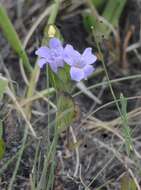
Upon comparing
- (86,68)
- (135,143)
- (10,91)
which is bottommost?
(135,143)

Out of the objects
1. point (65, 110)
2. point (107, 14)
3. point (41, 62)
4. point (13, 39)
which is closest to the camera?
point (41, 62)

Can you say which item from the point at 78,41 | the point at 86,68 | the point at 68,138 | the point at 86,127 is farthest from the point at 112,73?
the point at 86,68

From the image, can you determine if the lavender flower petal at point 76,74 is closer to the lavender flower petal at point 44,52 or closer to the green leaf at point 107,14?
the lavender flower petal at point 44,52

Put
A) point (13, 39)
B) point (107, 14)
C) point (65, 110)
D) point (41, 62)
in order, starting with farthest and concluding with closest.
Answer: point (107, 14) < point (13, 39) < point (65, 110) < point (41, 62)

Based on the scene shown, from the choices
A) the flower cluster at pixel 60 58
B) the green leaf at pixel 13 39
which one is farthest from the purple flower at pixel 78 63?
the green leaf at pixel 13 39

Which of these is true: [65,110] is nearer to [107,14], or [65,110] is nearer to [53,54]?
[53,54]

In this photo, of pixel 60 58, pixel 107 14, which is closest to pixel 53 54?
pixel 60 58

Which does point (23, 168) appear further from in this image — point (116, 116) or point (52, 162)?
point (116, 116)
